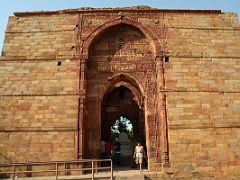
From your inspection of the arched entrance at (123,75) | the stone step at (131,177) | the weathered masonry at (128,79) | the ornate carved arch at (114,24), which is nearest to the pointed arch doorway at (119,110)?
the arched entrance at (123,75)

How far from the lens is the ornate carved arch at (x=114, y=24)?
10742 millimetres

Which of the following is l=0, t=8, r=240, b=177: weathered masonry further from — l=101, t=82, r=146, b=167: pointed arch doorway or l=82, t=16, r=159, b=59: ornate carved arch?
l=101, t=82, r=146, b=167: pointed arch doorway

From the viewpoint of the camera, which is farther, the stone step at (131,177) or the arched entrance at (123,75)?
the arched entrance at (123,75)

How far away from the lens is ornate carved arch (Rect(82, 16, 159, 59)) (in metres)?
10.7

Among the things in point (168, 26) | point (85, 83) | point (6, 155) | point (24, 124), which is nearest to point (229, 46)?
point (168, 26)

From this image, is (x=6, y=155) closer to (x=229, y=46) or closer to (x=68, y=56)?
(x=68, y=56)

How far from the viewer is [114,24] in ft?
36.5

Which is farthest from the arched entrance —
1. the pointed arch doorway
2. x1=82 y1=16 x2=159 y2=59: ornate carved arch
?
the pointed arch doorway

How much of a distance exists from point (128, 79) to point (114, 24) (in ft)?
7.27

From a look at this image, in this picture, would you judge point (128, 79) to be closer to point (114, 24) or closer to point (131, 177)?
point (114, 24)

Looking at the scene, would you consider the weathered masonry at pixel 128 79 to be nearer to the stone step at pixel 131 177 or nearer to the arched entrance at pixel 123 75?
the arched entrance at pixel 123 75

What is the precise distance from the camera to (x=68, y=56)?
34.8 ft

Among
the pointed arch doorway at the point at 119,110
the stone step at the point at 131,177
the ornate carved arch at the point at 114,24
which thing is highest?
the ornate carved arch at the point at 114,24

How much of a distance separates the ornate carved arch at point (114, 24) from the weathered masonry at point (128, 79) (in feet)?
0.13
